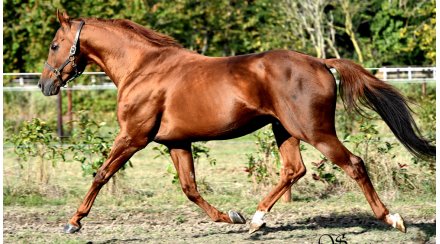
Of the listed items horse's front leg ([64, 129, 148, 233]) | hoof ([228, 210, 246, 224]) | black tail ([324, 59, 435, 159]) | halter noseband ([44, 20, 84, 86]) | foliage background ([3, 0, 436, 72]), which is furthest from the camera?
foliage background ([3, 0, 436, 72])

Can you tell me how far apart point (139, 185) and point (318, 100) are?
449 cm

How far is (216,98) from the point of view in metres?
7.35

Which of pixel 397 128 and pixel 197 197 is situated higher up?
pixel 397 128

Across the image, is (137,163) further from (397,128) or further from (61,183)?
(397,128)

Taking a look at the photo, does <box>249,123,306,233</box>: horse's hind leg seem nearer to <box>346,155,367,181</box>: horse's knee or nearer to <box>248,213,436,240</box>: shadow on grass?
<box>248,213,436,240</box>: shadow on grass

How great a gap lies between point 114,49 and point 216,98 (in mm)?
1213

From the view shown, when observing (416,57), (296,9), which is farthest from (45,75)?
(416,57)

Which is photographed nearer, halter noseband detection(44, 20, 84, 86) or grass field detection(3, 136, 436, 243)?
grass field detection(3, 136, 436, 243)

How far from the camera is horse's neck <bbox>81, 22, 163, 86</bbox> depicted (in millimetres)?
7988

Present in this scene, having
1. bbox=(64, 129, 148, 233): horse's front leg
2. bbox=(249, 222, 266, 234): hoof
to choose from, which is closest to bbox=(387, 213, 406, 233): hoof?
bbox=(249, 222, 266, 234): hoof

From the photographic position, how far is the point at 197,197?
7836 mm

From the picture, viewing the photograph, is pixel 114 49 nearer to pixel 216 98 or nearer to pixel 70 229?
pixel 216 98

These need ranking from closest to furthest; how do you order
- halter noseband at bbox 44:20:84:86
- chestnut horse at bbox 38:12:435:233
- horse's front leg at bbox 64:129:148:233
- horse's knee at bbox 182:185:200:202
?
chestnut horse at bbox 38:12:435:233 → horse's front leg at bbox 64:129:148:233 → horse's knee at bbox 182:185:200:202 → halter noseband at bbox 44:20:84:86

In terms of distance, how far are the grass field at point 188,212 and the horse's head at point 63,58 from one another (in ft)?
4.26
